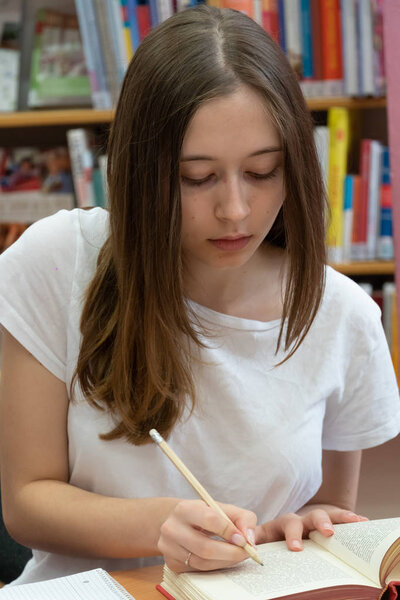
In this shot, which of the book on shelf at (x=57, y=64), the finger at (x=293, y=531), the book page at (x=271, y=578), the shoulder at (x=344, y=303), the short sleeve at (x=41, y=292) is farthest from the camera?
the book on shelf at (x=57, y=64)

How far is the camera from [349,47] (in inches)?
79.4

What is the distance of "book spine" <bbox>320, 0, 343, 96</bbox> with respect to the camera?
6.59ft

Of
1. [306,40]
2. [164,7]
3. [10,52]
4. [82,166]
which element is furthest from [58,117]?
[306,40]

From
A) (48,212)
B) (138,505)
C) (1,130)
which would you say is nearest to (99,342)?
(138,505)

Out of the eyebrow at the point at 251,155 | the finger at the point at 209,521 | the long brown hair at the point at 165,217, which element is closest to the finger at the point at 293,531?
the finger at the point at 209,521

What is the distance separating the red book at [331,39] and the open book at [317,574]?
1350 mm

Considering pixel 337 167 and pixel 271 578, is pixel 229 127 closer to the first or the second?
pixel 271 578

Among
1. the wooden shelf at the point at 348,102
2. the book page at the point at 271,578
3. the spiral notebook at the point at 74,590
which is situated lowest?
the spiral notebook at the point at 74,590

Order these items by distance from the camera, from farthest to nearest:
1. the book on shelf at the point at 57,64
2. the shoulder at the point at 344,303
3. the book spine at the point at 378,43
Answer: the book on shelf at the point at 57,64 < the book spine at the point at 378,43 < the shoulder at the point at 344,303

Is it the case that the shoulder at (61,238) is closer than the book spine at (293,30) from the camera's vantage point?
Yes

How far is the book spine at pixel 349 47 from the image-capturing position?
2.00 metres

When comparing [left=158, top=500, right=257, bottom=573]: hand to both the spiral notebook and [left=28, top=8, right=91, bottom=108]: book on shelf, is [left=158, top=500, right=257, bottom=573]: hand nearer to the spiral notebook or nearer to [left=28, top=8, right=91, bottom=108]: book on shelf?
the spiral notebook

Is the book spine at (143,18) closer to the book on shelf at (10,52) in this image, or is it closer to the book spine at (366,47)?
the book on shelf at (10,52)

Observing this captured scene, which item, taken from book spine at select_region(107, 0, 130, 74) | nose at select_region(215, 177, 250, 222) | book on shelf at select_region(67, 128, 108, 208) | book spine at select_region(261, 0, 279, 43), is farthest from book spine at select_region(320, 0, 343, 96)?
nose at select_region(215, 177, 250, 222)
